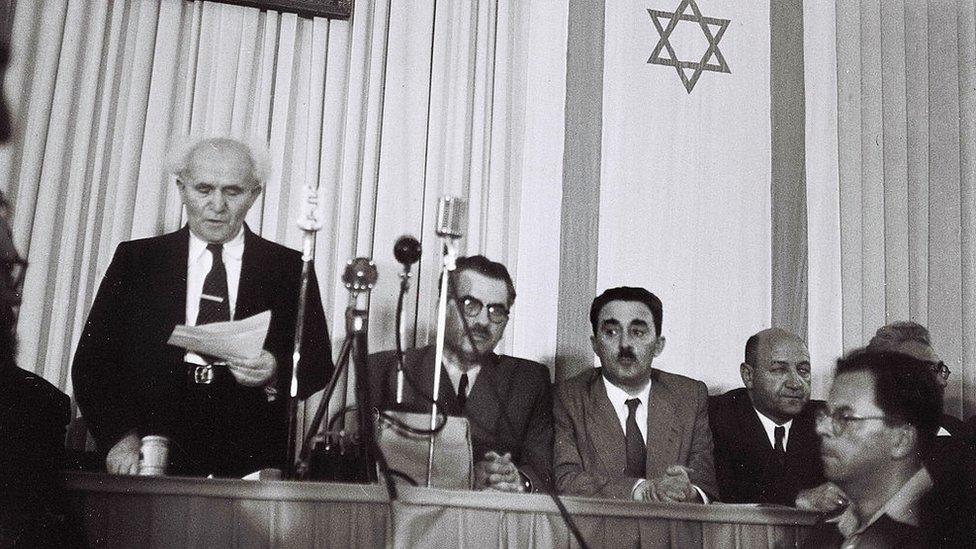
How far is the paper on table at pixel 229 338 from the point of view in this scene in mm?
3051

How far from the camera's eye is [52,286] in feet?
14.3

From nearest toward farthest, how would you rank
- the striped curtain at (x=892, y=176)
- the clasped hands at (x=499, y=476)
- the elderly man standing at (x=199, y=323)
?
the clasped hands at (x=499, y=476) < the elderly man standing at (x=199, y=323) < the striped curtain at (x=892, y=176)

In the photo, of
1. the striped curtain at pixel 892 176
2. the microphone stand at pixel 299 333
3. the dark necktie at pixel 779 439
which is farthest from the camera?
the striped curtain at pixel 892 176

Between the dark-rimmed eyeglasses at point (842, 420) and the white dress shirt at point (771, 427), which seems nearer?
the dark-rimmed eyeglasses at point (842, 420)

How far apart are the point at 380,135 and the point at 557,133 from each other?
2.77 feet

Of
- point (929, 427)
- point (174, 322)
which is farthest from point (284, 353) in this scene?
point (929, 427)

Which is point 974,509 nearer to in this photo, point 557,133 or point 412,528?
A: point 412,528

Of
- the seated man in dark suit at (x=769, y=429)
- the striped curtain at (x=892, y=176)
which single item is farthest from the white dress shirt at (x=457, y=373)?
the striped curtain at (x=892, y=176)

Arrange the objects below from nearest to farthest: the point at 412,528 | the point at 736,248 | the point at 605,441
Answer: the point at 412,528 → the point at 605,441 → the point at 736,248

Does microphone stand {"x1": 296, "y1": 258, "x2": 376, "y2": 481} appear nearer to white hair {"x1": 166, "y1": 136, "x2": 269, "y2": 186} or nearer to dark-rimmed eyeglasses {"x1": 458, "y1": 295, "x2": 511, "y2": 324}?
dark-rimmed eyeglasses {"x1": 458, "y1": 295, "x2": 511, "y2": 324}

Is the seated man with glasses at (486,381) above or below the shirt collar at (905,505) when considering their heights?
above

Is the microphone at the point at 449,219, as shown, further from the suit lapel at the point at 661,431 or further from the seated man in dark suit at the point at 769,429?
the seated man in dark suit at the point at 769,429

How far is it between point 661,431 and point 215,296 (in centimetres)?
175

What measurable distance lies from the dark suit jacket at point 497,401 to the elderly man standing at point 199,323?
273 millimetres
